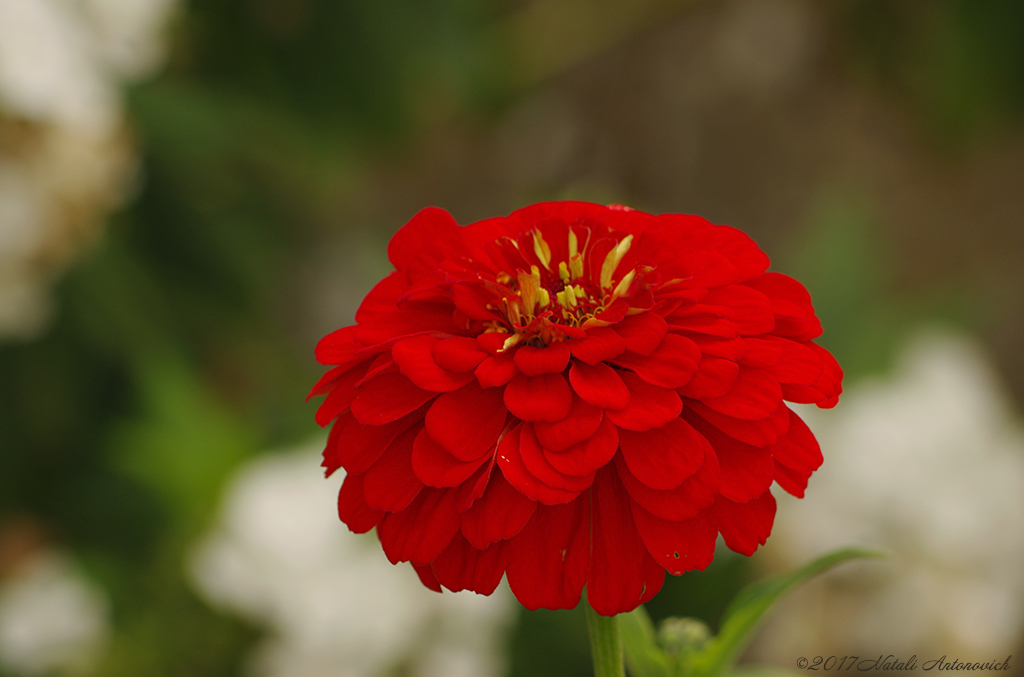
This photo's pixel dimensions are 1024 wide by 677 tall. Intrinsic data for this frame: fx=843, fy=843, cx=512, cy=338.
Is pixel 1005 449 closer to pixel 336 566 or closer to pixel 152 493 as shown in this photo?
pixel 336 566

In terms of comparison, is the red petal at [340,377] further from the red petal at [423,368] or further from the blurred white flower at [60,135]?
the blurred white flower at [60,135]

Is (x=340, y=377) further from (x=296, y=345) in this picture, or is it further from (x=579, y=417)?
(x=296, y=345)

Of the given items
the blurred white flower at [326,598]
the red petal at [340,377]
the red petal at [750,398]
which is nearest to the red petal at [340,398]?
the red petal at [340,377]

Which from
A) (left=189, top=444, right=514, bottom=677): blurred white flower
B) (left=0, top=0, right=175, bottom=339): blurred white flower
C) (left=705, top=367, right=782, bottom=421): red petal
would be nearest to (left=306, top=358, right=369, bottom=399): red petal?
(left=705, top=367, right=782, bottom=421): red petal

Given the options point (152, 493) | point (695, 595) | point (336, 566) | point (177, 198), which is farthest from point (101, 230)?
point (695, 595)

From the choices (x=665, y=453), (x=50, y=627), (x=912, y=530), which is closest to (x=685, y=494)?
(x=665, y=453)

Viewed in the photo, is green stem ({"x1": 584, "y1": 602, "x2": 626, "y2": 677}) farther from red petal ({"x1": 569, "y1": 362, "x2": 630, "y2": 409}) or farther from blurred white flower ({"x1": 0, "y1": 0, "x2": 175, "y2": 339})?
blurred white flower ({"x1": 0, "y1": 0, "x2": 175, "y2": 339})
